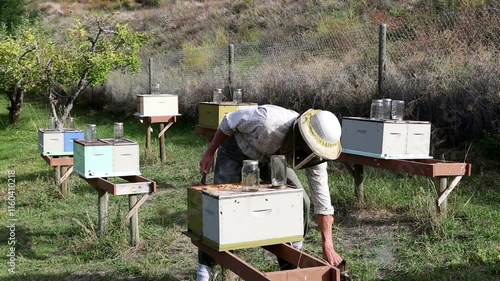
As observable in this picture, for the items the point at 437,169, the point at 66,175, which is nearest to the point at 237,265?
the point at 437,169

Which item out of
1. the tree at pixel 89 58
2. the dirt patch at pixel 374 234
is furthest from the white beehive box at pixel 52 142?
the dirt patch at pixel 374 234

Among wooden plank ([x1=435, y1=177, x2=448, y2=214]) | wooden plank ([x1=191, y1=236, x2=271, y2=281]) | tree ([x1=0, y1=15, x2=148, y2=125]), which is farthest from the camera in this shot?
tree ([x1=0, y1=15, x2=148, y2=125])

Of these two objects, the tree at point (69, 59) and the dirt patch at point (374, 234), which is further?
the tree at point (69, 59)

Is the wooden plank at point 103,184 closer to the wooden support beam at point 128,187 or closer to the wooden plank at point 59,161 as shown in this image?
the wooden support beam at point 128,187

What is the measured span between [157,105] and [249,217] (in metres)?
7.36

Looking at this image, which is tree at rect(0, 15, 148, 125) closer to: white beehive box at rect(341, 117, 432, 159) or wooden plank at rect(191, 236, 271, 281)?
white beehive box at rect(341, 117, 432, 159)

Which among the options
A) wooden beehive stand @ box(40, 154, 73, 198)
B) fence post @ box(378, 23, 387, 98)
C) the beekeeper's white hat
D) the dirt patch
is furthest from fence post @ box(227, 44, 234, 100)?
the beekeeper's white hat

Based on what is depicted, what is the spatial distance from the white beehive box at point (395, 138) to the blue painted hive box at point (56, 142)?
12.1 feet

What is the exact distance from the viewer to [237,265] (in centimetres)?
286

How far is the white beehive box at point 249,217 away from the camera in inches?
115

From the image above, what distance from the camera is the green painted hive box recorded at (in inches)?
306

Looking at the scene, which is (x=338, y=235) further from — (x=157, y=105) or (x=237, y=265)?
(x=157, y=105)

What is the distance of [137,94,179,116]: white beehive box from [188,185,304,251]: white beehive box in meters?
7.07

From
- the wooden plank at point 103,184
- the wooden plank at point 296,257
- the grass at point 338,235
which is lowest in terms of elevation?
the grass at point 338,235
